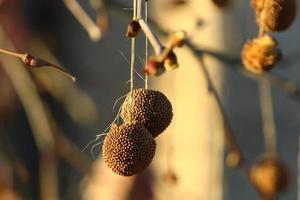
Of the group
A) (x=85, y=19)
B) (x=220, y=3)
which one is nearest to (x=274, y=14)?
(x=220, y=3)

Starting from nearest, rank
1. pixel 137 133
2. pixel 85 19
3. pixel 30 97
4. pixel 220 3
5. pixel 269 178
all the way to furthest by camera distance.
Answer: pixel 137 133, pixel 220 3, pixel 269 178, pixel 85 19, pixel 30 97

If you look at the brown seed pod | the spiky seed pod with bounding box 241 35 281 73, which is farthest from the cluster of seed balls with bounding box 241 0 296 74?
the brown seed pod

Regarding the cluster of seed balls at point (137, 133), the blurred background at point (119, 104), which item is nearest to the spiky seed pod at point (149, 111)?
the cluster of seed balls at point (137, 133)

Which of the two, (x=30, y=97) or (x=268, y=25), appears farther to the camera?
(x=30, y=97)

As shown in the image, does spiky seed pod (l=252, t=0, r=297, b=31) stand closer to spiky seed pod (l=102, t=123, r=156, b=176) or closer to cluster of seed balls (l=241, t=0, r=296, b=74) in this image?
cluster of seed balls (l=241, t=0, r=296, b=74)

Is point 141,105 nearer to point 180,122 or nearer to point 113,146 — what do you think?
point 113,146

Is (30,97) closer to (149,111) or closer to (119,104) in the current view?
(119,104)
